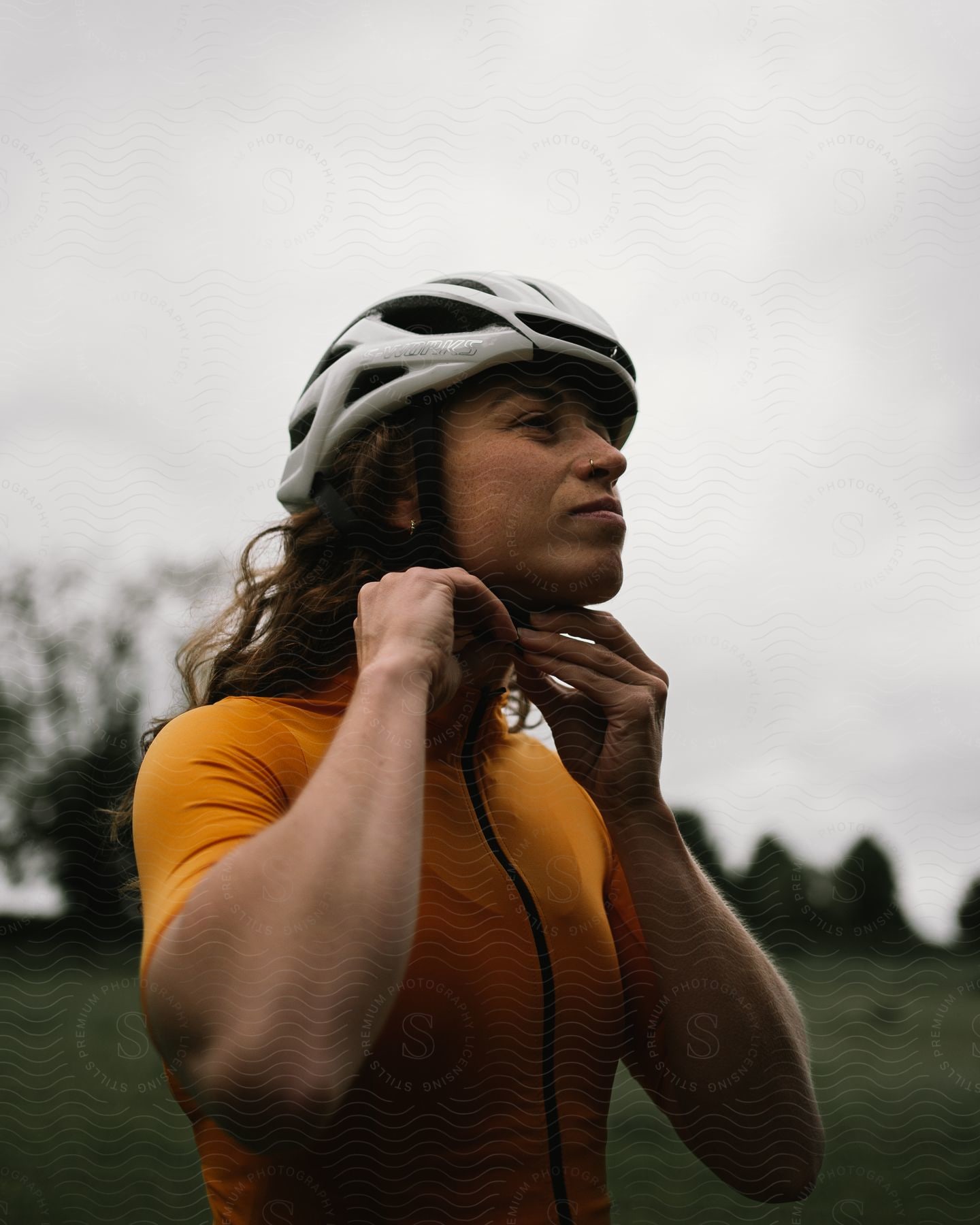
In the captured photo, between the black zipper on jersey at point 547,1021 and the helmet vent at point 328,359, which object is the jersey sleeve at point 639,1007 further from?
the helmet vent at point 328,359

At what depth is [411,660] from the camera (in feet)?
2.33

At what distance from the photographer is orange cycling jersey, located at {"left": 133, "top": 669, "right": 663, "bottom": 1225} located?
68cm

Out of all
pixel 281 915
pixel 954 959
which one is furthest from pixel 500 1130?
pixel 954 959

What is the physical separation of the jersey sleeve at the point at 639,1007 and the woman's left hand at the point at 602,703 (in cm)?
10

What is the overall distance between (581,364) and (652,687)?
13.8 inches

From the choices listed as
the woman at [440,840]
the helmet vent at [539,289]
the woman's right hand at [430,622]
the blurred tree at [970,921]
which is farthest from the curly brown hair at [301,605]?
the blurred tree at [970,921]

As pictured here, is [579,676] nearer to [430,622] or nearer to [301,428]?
[430,622]

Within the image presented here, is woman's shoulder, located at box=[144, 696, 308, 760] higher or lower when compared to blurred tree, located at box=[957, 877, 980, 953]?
higher

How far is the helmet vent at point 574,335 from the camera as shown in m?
1.01

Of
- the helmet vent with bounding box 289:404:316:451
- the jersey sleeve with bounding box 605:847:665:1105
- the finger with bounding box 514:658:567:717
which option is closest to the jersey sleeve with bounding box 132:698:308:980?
the finger with bounding box 514:658:567:717

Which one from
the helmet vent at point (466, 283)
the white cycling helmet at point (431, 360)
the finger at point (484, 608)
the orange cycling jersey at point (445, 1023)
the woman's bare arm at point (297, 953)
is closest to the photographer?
the woman's bare arm at point (297, 953)

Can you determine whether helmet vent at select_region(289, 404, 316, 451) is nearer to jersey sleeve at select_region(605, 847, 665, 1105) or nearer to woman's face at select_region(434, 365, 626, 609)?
woman's face at select_region(434, 365, 626, 609)

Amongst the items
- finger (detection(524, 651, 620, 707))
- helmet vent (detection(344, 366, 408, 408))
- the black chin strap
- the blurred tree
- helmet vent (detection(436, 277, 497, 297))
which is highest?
helmet vent (detection(436, 277, 497, 297))

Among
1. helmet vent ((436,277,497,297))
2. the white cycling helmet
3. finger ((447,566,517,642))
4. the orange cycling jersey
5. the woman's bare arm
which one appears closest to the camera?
the woman's bare arm
